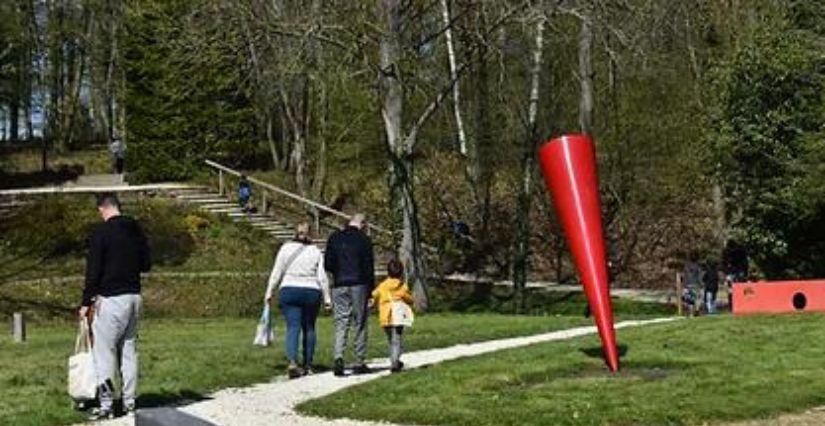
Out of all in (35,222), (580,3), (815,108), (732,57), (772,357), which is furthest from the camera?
(35,222)

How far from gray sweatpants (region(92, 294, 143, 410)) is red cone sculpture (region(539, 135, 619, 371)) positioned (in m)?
4.68

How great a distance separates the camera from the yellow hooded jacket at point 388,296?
13.6 m

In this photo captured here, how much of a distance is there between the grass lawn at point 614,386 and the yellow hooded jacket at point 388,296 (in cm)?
72

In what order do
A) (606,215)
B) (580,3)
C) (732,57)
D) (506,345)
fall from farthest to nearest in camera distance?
(606,215)
(732,57)
(580,3)
(506,345)

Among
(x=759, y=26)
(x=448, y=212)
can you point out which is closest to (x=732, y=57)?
(x=759, y=26)

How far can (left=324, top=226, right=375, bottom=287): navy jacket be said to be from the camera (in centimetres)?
1334

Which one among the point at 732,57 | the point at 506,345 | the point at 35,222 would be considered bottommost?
the point at 506,345

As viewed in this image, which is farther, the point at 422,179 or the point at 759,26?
the point at 422,179

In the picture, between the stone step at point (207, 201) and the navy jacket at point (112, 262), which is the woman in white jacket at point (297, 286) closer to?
the navy jacket at point (112, 262)

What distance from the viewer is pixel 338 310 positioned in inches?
530

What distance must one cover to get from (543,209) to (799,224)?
452 inches

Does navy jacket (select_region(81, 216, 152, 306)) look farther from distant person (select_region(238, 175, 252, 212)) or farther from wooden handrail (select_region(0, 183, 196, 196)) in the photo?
distant person (select_region(238, 175, 252, 212))

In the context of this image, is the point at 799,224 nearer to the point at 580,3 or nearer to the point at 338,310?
the point at 580,3

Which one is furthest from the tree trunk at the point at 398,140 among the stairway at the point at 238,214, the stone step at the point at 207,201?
the stone step at the point at 207,201
